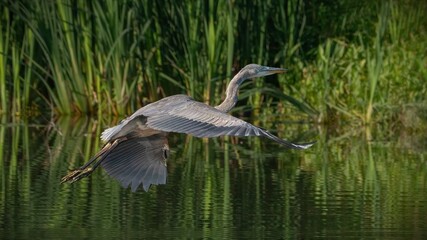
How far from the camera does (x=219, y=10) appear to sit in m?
14.3

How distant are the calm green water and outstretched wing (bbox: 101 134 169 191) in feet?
0.76

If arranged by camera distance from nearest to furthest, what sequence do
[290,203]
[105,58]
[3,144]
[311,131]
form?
[290,203] < [3,144] < [311,131] < [105,58]

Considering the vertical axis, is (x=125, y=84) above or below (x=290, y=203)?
above

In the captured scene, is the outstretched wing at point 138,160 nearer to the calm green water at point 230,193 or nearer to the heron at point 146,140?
the heron at point 146,140

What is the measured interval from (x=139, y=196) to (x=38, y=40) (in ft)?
19.7

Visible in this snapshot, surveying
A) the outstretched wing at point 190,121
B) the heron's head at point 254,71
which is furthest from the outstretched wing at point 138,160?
the heron's head at point 254,71

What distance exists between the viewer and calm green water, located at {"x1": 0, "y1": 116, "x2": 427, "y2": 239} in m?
7.25

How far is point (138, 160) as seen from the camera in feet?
26.8

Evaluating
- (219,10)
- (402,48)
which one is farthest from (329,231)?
Result: (402,48)

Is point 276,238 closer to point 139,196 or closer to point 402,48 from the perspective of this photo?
point 139,196

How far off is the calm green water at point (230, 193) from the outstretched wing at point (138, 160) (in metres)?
0.23

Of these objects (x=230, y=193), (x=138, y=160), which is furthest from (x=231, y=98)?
(x=230, y=193)

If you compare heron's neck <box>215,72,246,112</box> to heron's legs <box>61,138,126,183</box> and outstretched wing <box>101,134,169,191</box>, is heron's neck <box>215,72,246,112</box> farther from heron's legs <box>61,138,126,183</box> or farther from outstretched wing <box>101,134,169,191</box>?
heron's legs <box>61,138,126,183</box>

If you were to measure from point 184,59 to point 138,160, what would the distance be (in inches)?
259
